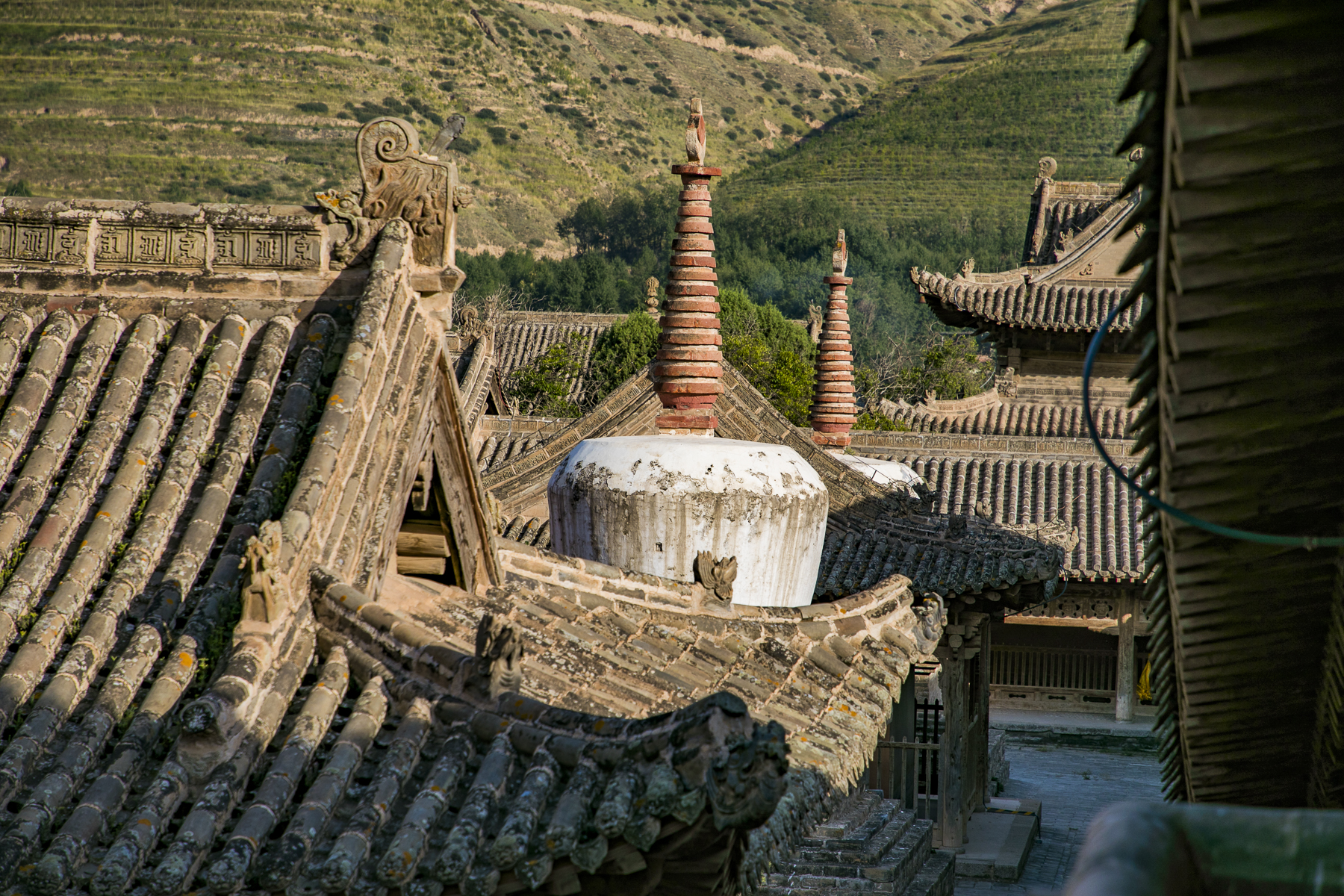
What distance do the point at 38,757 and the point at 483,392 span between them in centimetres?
2038

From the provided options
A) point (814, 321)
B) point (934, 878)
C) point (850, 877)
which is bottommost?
point (934, 878)

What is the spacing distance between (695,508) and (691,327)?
115 inches

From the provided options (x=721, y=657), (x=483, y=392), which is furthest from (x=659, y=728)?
(x=483, y=392)

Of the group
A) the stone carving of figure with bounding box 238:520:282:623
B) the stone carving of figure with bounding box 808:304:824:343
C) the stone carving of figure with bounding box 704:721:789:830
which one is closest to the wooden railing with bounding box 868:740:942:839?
the stone carving of figure with bounding box 238:520:282:623

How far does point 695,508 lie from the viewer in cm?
987

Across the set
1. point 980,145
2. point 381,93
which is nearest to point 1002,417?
point 381,93

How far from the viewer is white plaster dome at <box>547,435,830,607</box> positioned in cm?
988

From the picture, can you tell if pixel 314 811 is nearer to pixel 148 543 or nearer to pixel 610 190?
pixel 148 543

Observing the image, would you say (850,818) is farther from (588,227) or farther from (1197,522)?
(588,227)

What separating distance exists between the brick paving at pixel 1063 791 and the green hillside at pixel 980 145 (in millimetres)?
65614

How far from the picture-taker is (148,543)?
18.4 ft

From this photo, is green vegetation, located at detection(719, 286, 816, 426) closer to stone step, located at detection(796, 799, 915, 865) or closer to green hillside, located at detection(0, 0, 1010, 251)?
stone step, located at detection(796, 799, 915, 865)

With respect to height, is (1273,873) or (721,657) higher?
(1273,873)

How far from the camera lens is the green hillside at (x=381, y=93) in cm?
7775
